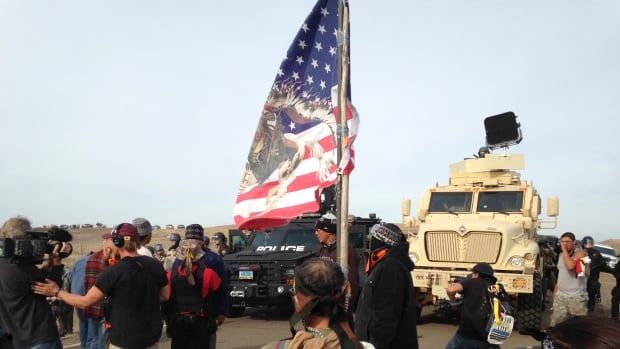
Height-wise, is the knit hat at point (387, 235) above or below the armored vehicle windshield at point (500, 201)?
below

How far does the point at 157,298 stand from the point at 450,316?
937 cm

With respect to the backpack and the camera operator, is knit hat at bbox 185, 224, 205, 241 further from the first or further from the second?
the backpack

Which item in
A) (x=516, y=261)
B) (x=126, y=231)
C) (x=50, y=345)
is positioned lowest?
(x=50, y=345)

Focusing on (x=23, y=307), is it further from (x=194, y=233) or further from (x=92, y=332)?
(x=92, y=332)

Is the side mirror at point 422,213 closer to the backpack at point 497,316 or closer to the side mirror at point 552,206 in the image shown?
the side mirror at point 552,206

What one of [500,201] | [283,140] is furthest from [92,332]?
[500,201]

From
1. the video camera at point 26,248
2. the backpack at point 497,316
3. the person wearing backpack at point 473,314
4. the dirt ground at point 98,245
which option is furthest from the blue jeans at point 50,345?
the dirt ground at point 98,245

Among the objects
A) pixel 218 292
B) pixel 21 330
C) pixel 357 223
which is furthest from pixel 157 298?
pixel 357 223

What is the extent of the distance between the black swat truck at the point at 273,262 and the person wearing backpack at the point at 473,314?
5896 millimetres

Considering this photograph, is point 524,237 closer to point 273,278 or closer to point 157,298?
point 273,278

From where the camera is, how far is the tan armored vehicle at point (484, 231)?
999 centimetres

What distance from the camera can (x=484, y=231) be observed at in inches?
409

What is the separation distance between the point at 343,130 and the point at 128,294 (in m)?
2.04

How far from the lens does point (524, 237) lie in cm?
1060
